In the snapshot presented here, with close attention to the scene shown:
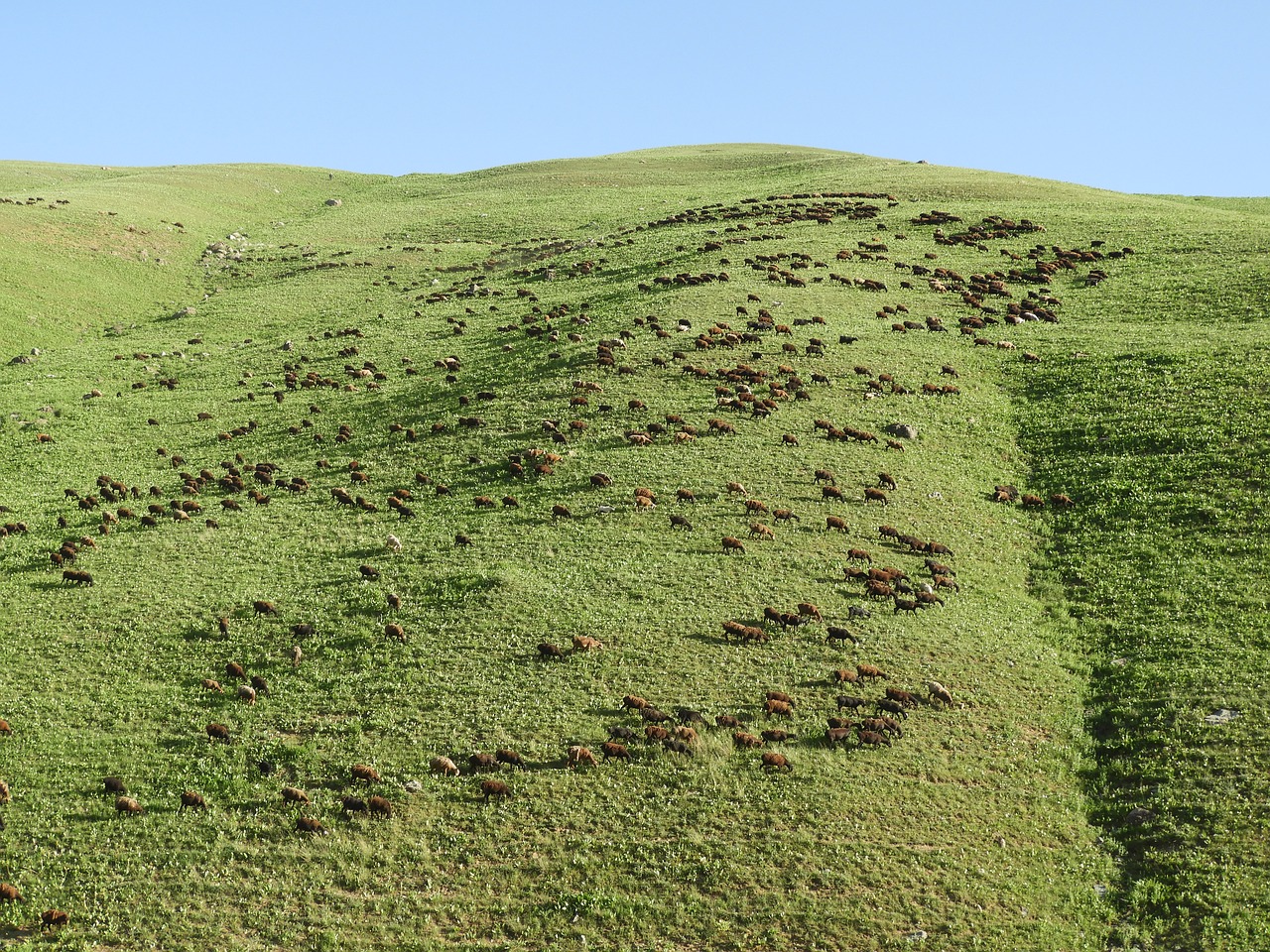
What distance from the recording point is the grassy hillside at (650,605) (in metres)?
18.0

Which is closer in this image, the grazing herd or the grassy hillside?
the grassy hillside

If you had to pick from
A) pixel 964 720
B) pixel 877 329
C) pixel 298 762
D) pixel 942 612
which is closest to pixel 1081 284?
pixel 877 329

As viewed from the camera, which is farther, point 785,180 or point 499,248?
point 785,180

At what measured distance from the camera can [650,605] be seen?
27.3 metres

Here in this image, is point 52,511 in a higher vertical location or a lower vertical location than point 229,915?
higher

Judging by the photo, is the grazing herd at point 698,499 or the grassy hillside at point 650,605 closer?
the grassy hillside at point 650,605

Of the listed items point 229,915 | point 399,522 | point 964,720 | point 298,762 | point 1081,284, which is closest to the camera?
point 229,915

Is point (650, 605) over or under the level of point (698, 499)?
under

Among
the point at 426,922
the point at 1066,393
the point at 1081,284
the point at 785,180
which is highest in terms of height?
the point at 785,180

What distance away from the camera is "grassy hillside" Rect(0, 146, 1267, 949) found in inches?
707

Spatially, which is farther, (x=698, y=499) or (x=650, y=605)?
(x=698, y=499)

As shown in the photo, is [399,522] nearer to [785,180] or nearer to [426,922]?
[426,922]

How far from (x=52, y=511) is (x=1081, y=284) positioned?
55.5 metres

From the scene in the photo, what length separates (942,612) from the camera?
91.2ft
